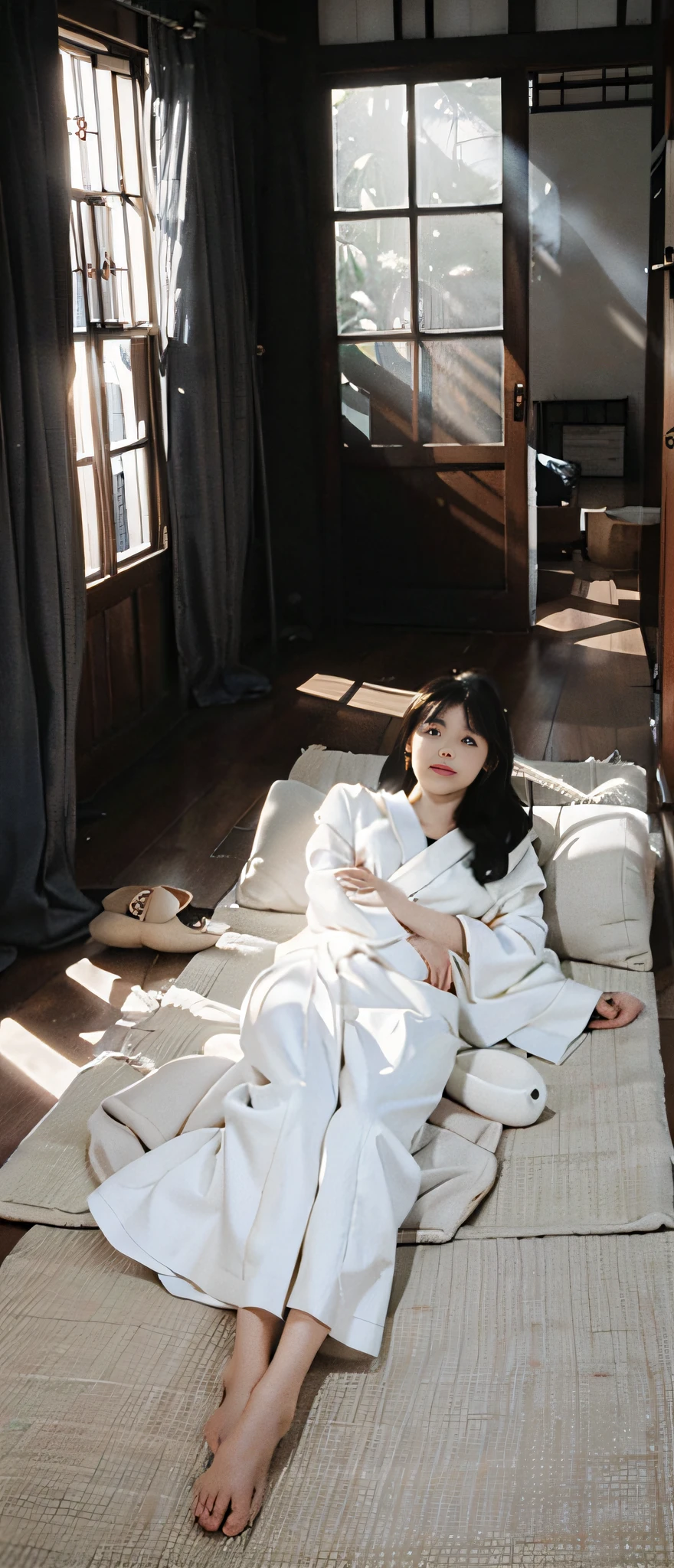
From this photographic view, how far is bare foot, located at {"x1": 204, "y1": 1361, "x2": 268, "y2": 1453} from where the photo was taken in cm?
144

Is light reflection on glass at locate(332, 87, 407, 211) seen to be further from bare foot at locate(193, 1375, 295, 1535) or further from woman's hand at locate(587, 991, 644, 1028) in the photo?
bare foot at locate(193, 1375, 295, 1535)

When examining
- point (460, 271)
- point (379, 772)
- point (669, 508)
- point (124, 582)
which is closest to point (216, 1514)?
point (379, 772)

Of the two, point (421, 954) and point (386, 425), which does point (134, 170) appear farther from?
point (421, 954)

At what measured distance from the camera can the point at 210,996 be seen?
7.93 feet

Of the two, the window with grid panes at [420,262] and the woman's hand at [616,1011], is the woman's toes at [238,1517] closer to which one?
the woman's hand at [616,1011]

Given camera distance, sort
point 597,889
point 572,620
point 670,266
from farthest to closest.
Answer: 1. point 572,620
2. point 670,266
3. point 597,889

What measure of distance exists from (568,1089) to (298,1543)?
844 mm

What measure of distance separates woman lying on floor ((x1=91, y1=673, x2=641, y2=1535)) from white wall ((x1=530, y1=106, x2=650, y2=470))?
24.9 feet

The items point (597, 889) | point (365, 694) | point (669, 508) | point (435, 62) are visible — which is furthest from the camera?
point (435, 62)

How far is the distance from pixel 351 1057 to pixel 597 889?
800 millimetres

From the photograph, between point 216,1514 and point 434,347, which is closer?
point 216,1514

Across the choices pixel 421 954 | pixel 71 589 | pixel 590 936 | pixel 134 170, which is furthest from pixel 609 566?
pixel 421 954

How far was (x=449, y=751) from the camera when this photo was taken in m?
2.04

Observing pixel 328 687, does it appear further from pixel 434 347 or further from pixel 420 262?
pixel 420 262
